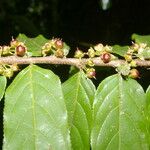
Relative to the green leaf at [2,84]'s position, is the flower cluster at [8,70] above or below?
above

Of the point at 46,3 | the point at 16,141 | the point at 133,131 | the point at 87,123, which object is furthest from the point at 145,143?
the point at 46,3

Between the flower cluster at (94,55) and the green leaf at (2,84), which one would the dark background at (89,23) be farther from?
the green leaf at (2,84)

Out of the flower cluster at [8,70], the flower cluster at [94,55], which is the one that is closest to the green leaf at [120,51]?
the flower cluster at [94,55]

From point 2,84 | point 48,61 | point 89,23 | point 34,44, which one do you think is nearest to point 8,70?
point 2,84

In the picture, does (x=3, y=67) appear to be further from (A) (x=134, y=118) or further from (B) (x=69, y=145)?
(A) (x=134, y=118)

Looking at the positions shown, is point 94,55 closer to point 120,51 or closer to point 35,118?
point 120,51

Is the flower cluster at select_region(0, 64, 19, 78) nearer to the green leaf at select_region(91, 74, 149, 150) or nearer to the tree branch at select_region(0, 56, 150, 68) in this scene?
the tree branch at select_region(0, 56, 150, 68)
